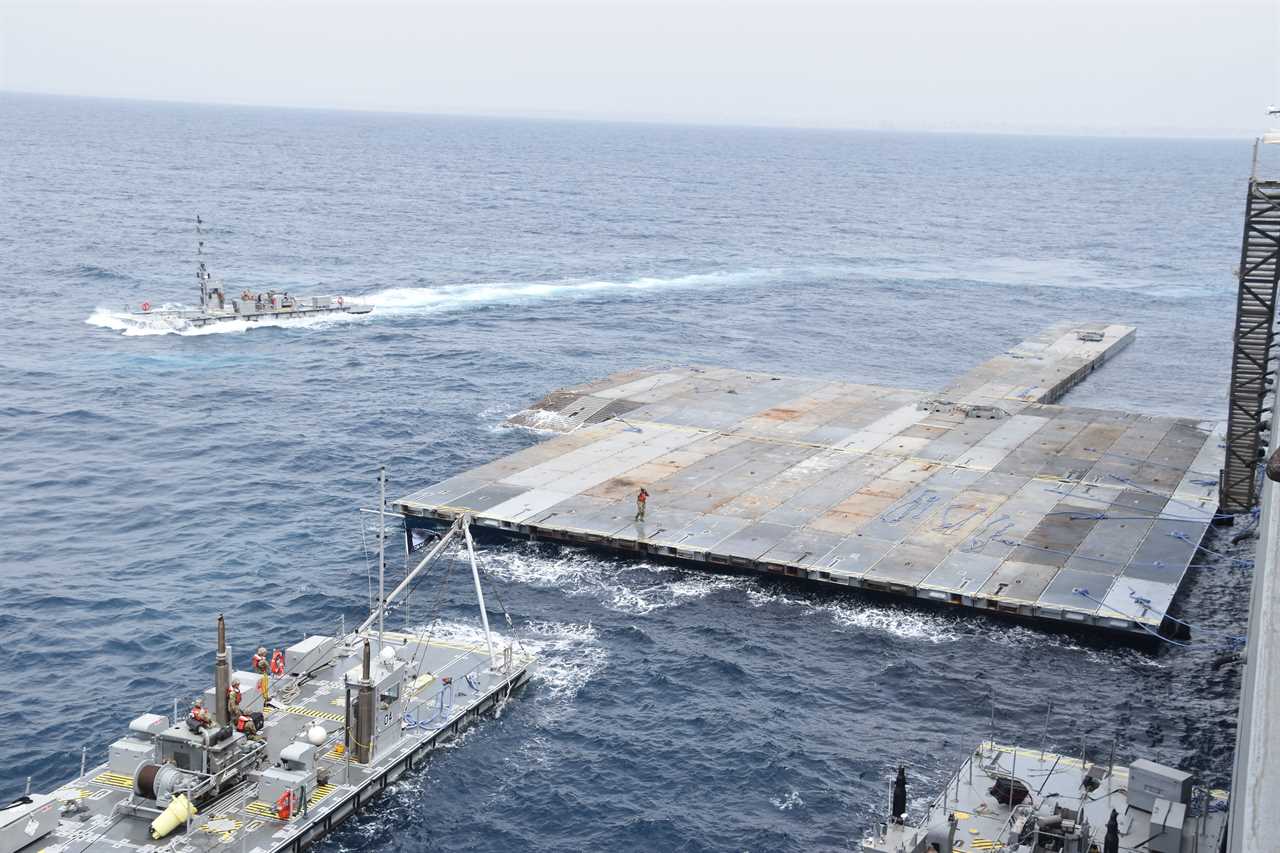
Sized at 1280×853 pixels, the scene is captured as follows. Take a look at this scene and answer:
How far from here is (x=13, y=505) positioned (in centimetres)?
8631

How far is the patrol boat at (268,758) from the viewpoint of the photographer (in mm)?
48438

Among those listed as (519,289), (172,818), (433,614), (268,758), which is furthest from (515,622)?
(519,289)

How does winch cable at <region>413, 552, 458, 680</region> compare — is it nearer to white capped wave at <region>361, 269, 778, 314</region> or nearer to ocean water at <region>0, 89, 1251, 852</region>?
ocean water at <region>0, 89, 1251, 852</region>

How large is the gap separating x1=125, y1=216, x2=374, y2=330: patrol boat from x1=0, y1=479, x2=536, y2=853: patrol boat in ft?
288

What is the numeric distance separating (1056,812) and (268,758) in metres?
30.2

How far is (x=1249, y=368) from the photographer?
8038 centimetres

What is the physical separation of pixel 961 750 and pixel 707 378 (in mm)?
63601

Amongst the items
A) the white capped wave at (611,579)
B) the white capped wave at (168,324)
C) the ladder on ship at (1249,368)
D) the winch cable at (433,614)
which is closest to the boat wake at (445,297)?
the white capped wave at (168,324)

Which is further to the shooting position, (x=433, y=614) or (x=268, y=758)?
(x=433, y=614)

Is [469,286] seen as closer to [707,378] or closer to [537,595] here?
[707,378]

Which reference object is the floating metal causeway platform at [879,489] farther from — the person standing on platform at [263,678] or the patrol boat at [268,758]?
the person standing on platform at [263,678]

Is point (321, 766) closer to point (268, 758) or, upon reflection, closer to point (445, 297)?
point (268, 758)

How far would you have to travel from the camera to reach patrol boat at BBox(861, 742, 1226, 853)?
149 feet

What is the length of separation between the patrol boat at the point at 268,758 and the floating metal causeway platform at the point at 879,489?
19.7 metres
